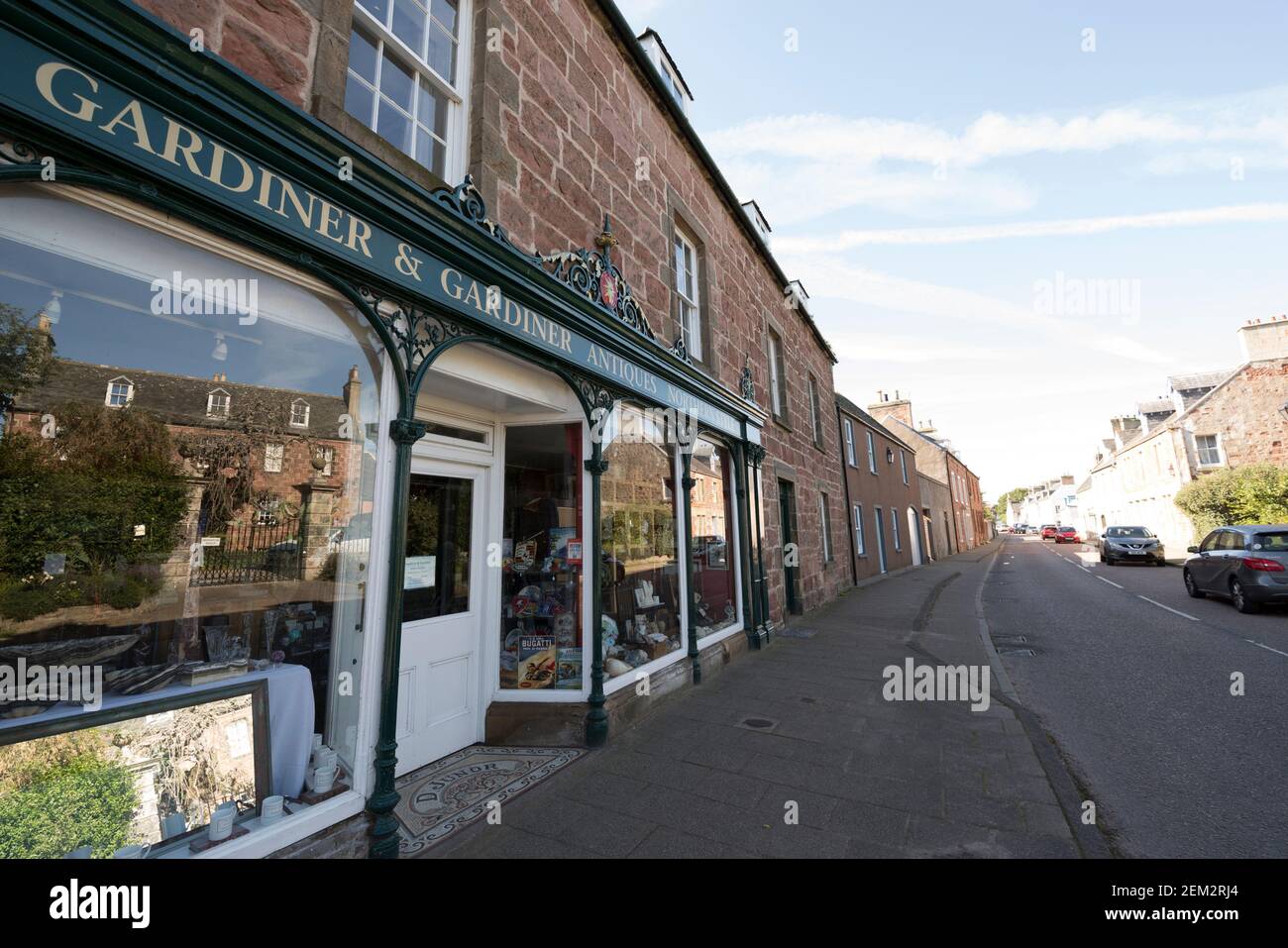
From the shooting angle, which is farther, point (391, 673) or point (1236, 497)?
point (1236, 497)

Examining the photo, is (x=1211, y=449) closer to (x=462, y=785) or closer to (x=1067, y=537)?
(x=1067, y=537)

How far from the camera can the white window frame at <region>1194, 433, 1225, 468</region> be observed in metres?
22.5

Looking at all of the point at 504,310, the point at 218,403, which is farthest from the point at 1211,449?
the point at 218,403

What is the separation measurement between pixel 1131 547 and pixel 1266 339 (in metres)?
11.4

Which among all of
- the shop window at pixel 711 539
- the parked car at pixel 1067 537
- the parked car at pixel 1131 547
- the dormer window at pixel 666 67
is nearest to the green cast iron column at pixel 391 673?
the shop window at pixel 711 539

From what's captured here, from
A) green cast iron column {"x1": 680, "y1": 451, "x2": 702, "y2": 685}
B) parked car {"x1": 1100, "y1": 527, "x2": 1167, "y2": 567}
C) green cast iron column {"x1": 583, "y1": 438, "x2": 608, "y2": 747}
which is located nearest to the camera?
green cast iron column {"x1": 583, "y1": 438, "x2": 608, "y2": 747}

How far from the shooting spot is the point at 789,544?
35.0 ft

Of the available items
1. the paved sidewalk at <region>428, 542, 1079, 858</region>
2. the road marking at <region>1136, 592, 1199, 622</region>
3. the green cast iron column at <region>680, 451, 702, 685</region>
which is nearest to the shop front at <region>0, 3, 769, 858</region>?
the paved sidewalk at <region>428, 542, 1079, 858</region>

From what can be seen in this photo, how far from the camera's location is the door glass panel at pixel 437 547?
3.98 meters

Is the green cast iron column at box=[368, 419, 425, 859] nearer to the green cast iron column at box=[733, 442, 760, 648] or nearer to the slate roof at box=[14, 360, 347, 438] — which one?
the slate roof at box=[14, 360, 347, 438]

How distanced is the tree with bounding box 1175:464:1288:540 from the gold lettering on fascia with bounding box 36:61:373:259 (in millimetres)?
28491
